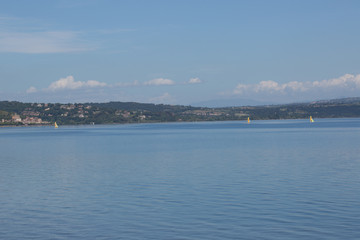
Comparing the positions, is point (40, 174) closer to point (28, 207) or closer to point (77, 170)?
point (77, 170)

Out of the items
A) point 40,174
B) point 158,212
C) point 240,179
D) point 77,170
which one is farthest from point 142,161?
point 158,212

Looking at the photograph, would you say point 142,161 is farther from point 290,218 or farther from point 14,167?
point 290,218

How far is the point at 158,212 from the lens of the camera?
24922 mm

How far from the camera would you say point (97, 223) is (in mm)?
22891

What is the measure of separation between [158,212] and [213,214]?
2.98m

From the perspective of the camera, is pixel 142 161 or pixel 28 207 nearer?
pixel 28 207

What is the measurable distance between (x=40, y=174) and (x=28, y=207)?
16283 mm

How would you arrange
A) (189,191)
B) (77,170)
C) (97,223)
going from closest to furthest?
1. (97,223)
2. (189,191)
3. (77,170)

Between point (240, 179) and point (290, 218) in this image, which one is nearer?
point (290, 218)

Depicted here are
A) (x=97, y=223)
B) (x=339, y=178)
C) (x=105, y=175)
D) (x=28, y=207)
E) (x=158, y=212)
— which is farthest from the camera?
(x=105, y=175)

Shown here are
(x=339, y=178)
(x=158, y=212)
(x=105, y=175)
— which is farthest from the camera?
(x=105, y=175)

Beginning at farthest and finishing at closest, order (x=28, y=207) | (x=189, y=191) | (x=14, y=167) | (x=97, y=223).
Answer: (x=14, y=167)
(x=189, y=191)
(x=28, y=207)
(x=97, y=223)

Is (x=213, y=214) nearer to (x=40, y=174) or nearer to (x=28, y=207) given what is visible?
(x=28, y=207)

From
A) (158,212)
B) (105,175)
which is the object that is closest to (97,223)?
(158,212)
